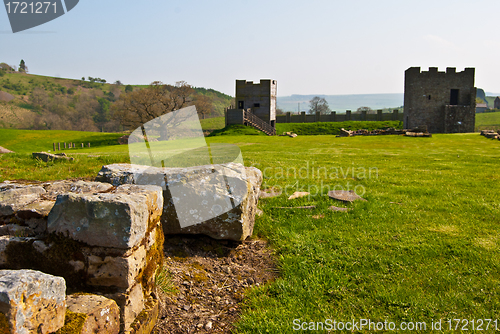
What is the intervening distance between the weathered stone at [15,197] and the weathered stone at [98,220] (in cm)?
72

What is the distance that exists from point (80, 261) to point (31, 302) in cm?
79

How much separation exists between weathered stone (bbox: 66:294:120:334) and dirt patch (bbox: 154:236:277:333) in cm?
62

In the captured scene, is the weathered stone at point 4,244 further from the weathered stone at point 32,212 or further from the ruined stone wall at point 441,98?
the ruined stone wall at point 441,98

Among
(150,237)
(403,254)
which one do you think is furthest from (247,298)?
(403,254)

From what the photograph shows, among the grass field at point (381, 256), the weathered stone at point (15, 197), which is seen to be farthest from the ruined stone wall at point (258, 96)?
the weathered stone at point (15, 197)

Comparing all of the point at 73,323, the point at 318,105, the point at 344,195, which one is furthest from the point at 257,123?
the point at 318,105

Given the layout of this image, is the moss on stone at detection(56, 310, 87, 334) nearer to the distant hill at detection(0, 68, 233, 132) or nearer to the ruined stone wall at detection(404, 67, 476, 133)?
the ruined stone wall at detection(404, 67, 476, 133)

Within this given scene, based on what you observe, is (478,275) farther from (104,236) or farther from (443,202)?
(104,236)

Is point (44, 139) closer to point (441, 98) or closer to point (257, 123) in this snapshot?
point (257, 123)

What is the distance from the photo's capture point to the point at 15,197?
3.30 m

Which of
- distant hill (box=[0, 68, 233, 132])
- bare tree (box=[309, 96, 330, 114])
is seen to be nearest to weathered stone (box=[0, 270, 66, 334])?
distant hill (box=[0, 68, 233, 132])

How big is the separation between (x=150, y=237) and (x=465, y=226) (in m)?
5.17

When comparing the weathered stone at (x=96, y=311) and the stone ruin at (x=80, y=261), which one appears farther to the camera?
the weathered stone at (x=96, y=311)

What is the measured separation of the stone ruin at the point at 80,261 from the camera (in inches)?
75.7
